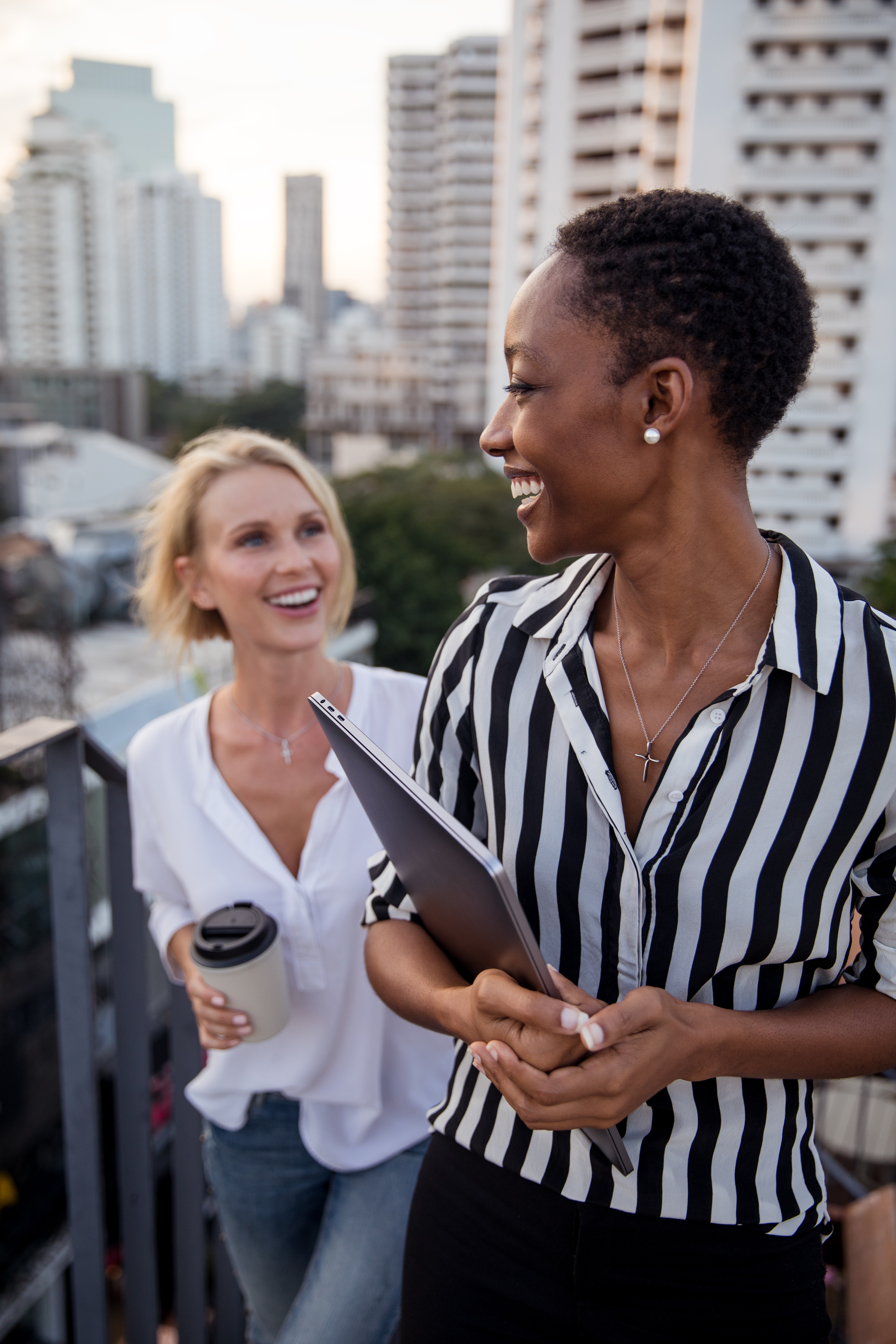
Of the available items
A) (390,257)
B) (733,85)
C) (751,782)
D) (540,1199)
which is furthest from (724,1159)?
(390,257)

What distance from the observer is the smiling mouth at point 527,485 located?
3.42 feet

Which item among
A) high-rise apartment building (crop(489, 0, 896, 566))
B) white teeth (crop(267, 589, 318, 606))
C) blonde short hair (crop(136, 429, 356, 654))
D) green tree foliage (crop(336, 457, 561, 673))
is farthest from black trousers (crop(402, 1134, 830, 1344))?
high-rise apartment building (crop(489, 0, 896, 566))

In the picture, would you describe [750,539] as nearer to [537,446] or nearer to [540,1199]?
[537,446]

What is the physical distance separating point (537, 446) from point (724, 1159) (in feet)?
2.69

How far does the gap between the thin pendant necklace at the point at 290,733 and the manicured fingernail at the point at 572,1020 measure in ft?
3.41

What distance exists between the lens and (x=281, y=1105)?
5.57ft

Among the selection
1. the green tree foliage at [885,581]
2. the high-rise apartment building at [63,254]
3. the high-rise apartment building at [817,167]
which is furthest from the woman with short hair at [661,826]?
the high-rise apartment building at [63,254]

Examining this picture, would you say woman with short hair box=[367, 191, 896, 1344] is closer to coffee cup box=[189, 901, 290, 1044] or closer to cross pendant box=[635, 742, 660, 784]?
cross pendant box=[635, 742, 660, 784]

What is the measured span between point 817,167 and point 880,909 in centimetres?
4075

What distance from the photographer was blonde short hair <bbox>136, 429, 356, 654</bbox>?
1.94m

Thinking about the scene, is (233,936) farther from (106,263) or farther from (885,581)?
(106,263)

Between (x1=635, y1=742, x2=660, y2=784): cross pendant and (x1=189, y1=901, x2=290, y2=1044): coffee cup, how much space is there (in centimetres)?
69

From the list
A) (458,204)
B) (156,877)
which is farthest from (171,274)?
(156,877)

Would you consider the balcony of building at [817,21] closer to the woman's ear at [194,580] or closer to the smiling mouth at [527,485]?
the woman's ear at [194,580]
